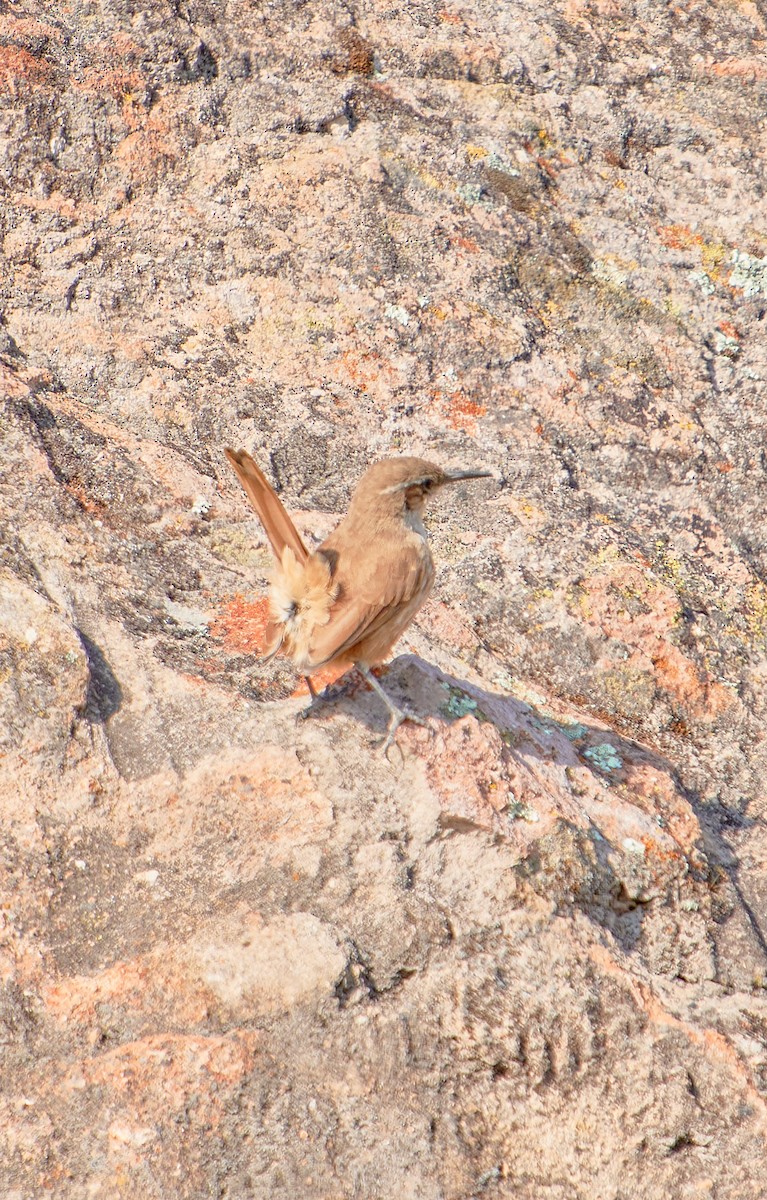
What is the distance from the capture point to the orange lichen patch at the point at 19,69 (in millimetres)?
5012

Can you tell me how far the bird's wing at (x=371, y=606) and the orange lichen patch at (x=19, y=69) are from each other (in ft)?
10.4

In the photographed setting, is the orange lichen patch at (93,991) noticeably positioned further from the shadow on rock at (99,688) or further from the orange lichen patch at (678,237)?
the orange lichen patch at (678,237)

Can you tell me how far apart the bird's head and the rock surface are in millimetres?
375

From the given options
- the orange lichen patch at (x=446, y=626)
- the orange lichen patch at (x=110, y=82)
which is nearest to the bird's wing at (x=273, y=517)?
the orange lichen patch at (x=446, y=626)

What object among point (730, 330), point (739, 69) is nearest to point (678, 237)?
point (730, 330)

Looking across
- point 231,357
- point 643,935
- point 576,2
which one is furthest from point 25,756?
point 576,2

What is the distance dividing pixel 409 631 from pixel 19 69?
11.1 feet

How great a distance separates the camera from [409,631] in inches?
161

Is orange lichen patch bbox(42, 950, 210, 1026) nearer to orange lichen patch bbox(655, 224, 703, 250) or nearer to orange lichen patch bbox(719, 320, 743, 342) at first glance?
orange lichen patch bbox(719, 320, 743, 342)

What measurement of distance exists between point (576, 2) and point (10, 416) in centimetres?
422

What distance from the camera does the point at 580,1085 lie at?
276 centimetres

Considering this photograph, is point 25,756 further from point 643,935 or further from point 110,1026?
point 643,935

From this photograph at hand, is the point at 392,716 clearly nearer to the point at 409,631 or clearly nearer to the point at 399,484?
the point at 409,631

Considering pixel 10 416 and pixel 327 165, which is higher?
pixel 327 165
